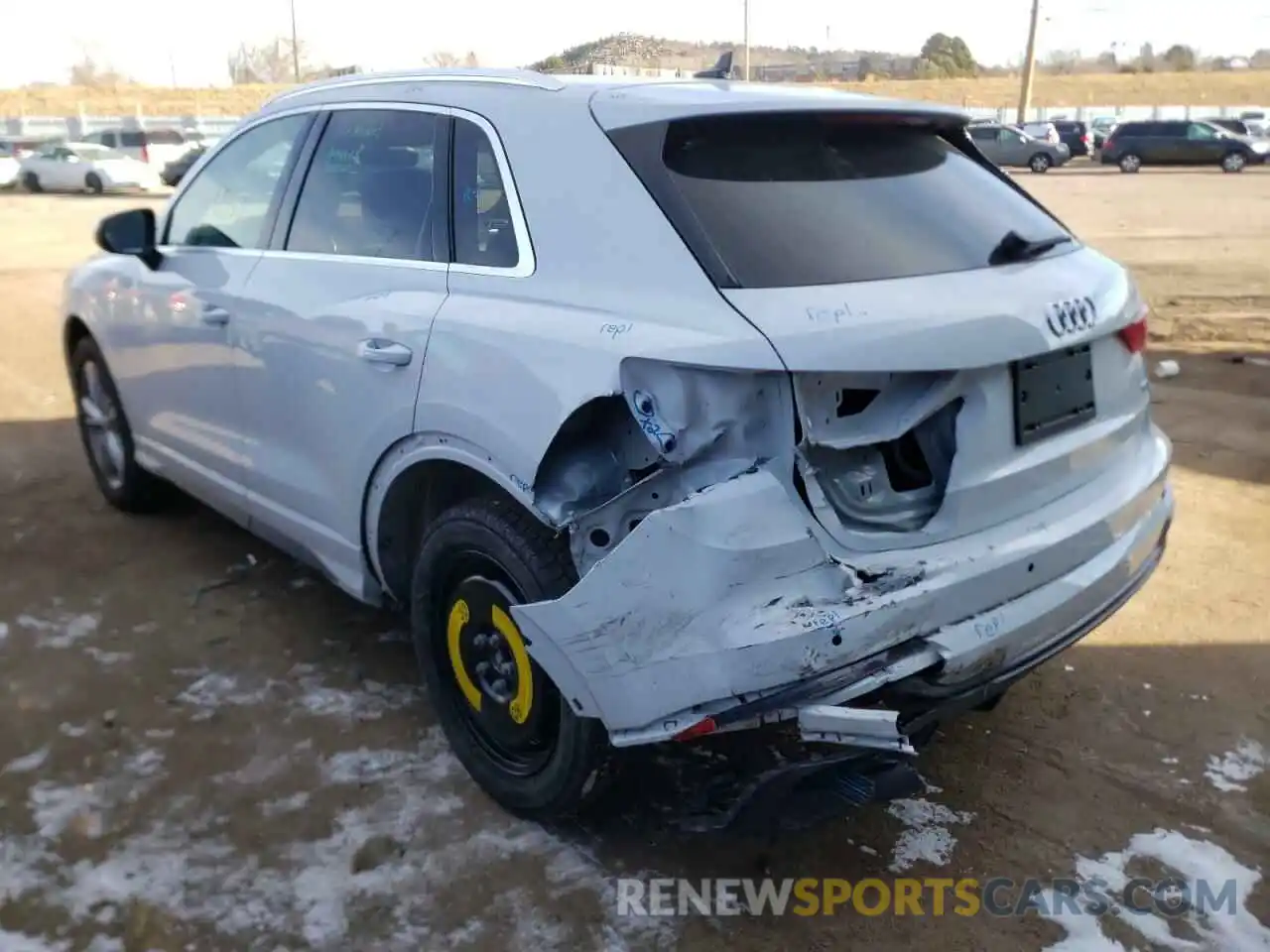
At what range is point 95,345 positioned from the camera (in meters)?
5.21

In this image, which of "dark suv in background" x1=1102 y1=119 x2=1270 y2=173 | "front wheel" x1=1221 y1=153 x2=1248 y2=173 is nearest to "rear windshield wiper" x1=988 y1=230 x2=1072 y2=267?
"dark suv in background" x1=1102 y1=119 x2=1270 y2=173

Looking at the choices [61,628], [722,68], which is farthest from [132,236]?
[722,68]

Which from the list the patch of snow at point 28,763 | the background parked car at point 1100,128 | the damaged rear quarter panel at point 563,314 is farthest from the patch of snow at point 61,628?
the background parked car at point 1100,128

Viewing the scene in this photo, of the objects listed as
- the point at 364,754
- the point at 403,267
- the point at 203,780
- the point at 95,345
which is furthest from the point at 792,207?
the point at 95,345

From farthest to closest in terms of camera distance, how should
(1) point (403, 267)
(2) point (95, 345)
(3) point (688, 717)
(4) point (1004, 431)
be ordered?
(2) point (95, 345), (1) point (403, 267), (4) point (1004, 431), (3) point (688, 717)

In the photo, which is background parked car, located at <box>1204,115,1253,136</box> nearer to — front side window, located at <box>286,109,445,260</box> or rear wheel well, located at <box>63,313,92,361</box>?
rear wheel well, located at <box>63,313,92,361</box>

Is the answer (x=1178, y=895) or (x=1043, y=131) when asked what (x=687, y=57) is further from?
(x=1043, y=131)

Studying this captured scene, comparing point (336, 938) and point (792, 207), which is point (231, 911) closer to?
point (336, 938)

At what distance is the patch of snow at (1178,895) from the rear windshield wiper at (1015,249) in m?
1.57

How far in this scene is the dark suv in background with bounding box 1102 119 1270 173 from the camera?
114 feet

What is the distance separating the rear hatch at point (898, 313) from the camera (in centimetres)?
243

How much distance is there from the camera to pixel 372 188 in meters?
3.48

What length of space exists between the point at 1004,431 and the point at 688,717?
993 millimetres

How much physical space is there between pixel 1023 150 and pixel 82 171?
2775 cm
